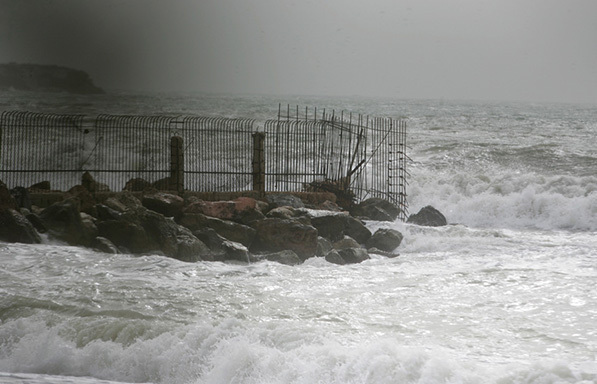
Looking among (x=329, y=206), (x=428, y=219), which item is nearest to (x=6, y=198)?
(x=329, y=206)

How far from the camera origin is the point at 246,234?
7.63 metres

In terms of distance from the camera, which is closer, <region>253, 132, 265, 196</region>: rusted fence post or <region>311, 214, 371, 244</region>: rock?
<region>311, 214, 371, 244</region>: rock

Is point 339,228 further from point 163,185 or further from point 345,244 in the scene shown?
point 163,185

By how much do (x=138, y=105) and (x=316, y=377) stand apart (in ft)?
76.2

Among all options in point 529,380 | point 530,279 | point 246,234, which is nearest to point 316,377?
point 529,380

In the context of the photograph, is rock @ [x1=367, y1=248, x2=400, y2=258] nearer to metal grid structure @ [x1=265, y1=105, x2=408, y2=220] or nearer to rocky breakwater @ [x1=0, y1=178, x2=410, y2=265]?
rocky breakwater @ [x1=0, y1=178, x2=410, y2=265]

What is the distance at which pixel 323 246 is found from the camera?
7.65 meters

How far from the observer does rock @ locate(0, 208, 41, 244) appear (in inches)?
287

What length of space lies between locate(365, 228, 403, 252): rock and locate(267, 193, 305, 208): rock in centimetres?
135

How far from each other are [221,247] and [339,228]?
5.96 feet

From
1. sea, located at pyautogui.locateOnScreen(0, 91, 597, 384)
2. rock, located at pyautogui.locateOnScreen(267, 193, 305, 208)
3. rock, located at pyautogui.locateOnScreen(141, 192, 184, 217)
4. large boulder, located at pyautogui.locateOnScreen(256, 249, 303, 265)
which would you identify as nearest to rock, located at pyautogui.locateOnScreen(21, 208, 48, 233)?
sea, located at pyautogui.locateOnScreen(0, 91, 597, 384)

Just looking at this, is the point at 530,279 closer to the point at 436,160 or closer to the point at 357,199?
the point at 357,199

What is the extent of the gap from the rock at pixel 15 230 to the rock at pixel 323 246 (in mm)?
3172

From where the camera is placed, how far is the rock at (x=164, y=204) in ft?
26.6
